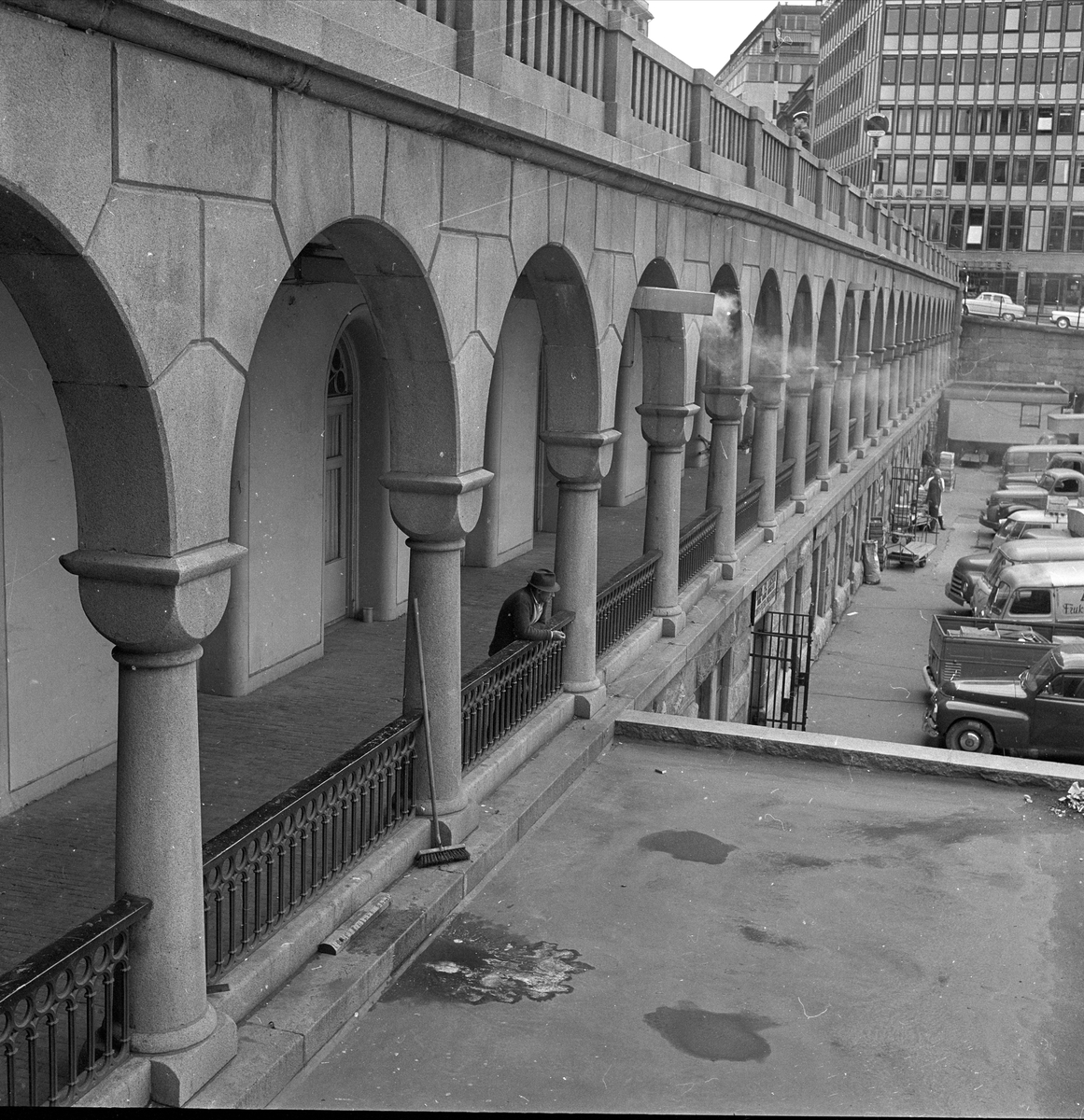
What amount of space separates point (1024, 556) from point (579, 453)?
20.0 m

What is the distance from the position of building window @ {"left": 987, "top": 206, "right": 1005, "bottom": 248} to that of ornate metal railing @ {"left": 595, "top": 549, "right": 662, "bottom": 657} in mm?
79358

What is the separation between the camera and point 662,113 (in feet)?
45.1

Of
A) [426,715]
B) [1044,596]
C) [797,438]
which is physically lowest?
[1044,596]

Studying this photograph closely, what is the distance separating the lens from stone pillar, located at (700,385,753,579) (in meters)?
17.9

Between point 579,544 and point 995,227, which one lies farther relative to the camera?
point 995,227

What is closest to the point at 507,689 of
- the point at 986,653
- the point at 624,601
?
the point at 624,601

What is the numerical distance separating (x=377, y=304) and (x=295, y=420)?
4.80 meters

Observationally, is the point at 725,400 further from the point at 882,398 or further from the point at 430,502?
the point at 882,398

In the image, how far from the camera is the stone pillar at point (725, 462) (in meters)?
17.9

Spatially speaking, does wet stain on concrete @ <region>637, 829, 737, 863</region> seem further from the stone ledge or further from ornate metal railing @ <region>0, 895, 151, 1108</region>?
ornate metal railing @ <region>0, 895, 151, 1108</region>

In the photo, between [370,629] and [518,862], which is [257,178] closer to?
[518,862]

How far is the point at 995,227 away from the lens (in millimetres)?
88375

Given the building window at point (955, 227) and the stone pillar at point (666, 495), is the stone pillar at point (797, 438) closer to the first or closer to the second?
the stone pillar at point (666, 495)

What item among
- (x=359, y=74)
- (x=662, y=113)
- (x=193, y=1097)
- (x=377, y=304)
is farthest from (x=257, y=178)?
(x=662, y=113)
